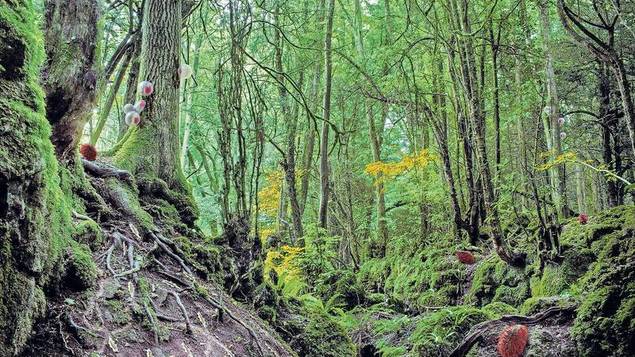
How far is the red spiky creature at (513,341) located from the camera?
12.7 feet

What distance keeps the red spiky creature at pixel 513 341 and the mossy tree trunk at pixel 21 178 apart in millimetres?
3463

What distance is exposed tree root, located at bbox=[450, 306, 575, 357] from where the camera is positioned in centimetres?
411

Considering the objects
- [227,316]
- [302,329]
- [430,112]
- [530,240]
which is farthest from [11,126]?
[430,112]

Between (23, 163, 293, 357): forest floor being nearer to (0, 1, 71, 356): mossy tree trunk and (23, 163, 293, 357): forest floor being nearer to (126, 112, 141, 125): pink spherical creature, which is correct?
(0, 1, 71, 356): mossy tree trunk

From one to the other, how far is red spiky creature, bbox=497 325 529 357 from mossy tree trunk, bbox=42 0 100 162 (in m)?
3.61

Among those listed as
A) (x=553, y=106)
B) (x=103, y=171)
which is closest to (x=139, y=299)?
(x=103, y=171)

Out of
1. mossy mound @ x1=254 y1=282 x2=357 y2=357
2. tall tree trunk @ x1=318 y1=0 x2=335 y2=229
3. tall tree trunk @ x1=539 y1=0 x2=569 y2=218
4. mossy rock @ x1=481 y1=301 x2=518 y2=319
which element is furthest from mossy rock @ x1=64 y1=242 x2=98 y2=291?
tall tree trunk @ x1=539 y1=0 x2=569 y2=218

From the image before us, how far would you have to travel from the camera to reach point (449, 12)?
23.1 feet

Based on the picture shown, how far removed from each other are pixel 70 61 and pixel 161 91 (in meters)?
2.46

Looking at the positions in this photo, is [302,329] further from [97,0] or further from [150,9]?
[150,9]

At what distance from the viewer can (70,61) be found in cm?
255

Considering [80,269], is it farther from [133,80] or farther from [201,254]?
A: [133,80]

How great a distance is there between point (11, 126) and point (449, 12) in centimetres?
660

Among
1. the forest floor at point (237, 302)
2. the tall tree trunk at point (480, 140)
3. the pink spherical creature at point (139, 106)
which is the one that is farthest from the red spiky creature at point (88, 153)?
the tall tree trunk at point (480, 140)
